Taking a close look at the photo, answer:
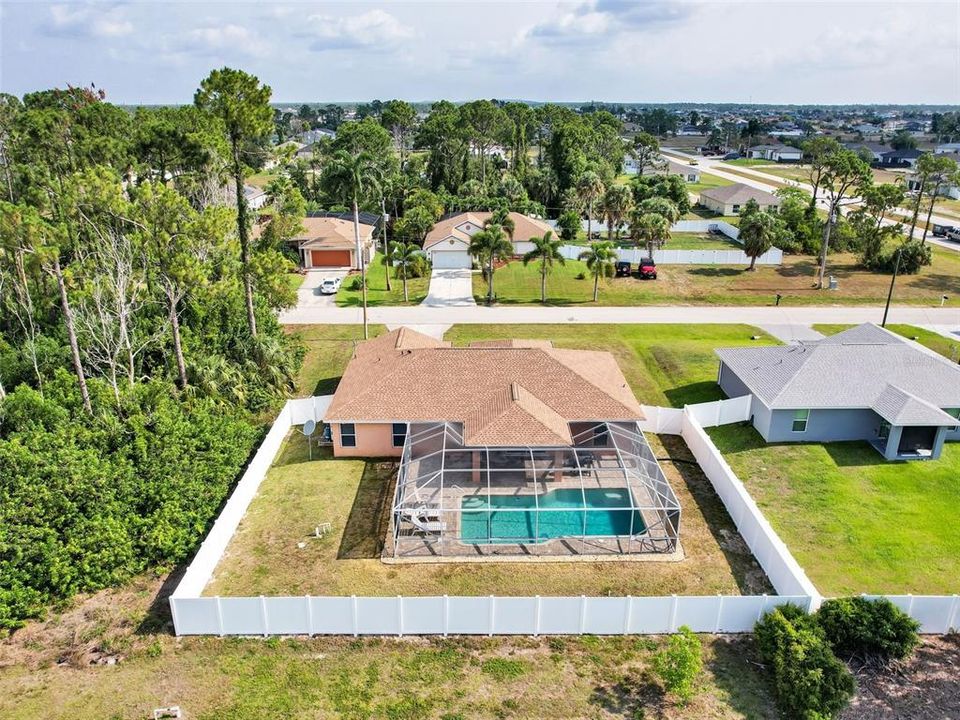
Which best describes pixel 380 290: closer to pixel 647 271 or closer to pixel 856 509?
pixel 647 271

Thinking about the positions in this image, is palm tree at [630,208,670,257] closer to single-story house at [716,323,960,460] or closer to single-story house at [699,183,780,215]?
single-story house at [699,183,780,215]

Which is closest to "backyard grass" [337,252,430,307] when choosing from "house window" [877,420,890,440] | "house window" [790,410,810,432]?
"house window" [790,410,810,432]

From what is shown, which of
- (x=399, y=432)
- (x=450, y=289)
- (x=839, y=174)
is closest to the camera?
(x=399, y=432)

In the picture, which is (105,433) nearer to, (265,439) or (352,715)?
(265,439)

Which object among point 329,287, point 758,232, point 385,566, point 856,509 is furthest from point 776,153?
point 385,566

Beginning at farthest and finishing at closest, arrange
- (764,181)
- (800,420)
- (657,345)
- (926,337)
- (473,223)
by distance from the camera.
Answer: (764,181) → (473,223) → (926,337) → (657,345) → (800,420)

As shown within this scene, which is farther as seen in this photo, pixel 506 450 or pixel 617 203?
pixel 617 203
